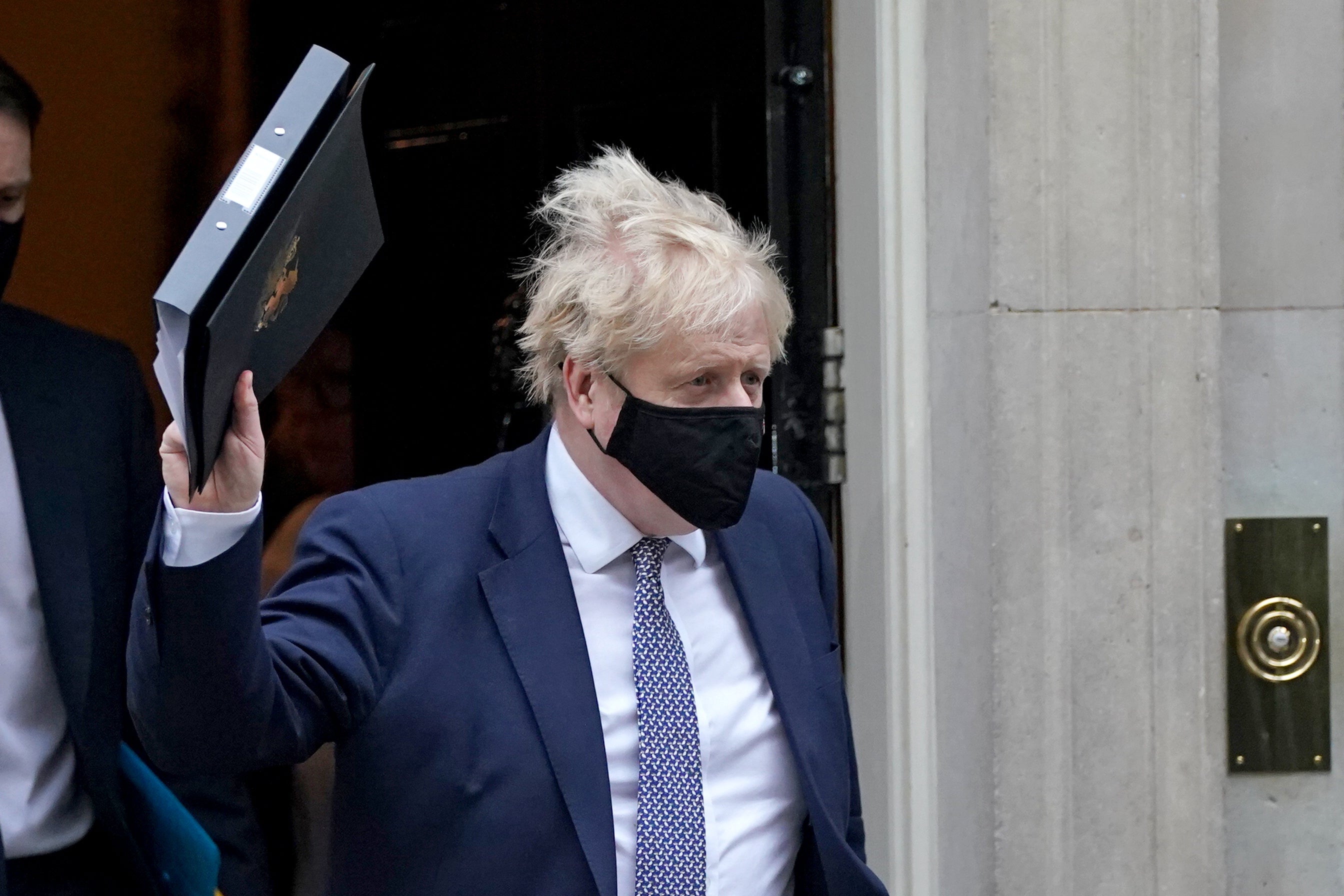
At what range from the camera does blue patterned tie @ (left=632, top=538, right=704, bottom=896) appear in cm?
167

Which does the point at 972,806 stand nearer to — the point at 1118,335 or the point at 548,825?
the point at 1118,335

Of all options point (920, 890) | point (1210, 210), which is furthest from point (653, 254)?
point (920, 890)

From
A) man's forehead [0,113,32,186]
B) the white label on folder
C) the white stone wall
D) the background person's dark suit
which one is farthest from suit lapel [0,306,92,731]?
the white stone wall

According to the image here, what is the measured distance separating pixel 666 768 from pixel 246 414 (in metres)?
0.67

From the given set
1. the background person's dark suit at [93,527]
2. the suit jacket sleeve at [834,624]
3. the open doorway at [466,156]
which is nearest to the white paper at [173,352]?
the background person's dark suit at [93,527]

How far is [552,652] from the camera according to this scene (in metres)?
1.72

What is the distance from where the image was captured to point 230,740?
54.8 inches

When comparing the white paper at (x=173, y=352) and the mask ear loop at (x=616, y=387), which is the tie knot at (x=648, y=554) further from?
the white paper at (x=173, y=352)

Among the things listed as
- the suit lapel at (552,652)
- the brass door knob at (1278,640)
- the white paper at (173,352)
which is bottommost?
the brass door knob at (1278,640)

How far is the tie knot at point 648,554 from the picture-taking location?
6.02 ft

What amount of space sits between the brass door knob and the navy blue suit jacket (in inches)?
41.0

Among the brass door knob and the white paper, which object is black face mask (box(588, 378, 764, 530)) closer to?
the white paper

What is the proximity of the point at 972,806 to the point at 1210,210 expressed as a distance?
1.09 m

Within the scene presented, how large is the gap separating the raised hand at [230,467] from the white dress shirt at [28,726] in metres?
0.75
